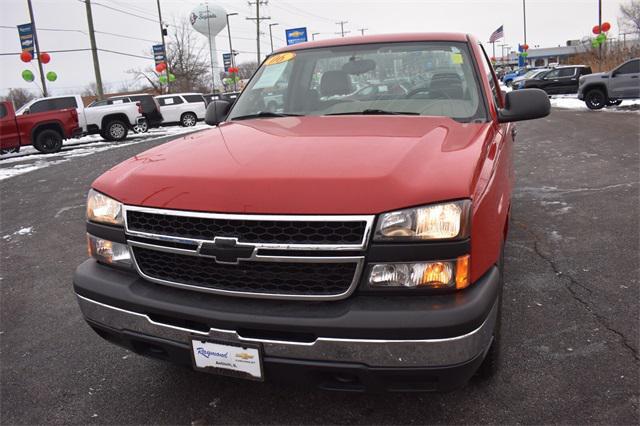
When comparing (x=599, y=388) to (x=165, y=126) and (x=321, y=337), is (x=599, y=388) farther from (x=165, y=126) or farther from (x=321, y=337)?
(x=165, y=126)

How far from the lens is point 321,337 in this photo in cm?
188

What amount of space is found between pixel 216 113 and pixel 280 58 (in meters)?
0.64

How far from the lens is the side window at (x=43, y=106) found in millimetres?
17078

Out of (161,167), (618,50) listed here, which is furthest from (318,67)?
(618,50)

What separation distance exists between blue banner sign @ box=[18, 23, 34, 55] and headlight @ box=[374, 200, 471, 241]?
3066 cm

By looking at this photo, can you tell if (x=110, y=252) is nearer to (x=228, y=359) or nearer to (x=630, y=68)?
(x=228, y=359)

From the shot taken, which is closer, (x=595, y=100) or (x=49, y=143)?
(x=49, y=143)

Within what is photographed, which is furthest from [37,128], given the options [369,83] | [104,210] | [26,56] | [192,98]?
[104,210]

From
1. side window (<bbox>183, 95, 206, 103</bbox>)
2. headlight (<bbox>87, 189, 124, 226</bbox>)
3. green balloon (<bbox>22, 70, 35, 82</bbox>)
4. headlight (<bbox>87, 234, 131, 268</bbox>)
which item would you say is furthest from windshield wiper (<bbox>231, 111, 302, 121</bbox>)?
green balloon (<bbox>22, 70, 35, 82</bbox>)

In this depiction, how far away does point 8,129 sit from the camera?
15.7m

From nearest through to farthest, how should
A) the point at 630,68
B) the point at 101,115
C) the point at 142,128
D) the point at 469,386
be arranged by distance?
the point at 469,386
the point at 630,68
the point at 101,115
the point at 142,128

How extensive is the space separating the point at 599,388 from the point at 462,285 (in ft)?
3.85

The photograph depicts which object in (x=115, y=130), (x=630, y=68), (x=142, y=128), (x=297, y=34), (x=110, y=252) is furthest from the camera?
(x=297, y=34)

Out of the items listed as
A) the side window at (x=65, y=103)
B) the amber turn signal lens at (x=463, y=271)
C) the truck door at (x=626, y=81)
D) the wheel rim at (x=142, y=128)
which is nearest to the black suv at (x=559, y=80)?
the truck door at (x=626, y=81)
